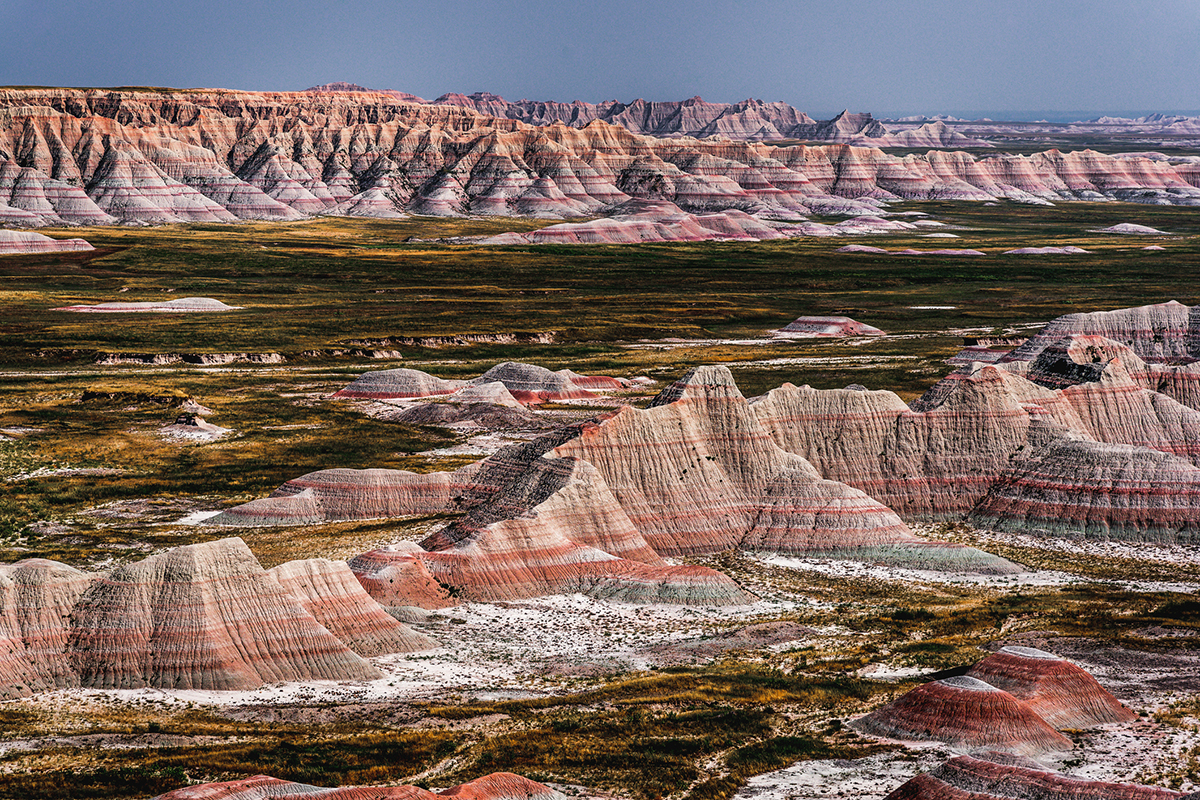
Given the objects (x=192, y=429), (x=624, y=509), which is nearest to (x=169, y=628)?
(x=624, y=509)

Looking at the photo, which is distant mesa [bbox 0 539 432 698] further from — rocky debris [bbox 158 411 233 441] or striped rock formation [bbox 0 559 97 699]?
rocky debris [bbox 158 411 233 441]

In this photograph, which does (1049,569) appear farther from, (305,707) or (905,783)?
(305,707)

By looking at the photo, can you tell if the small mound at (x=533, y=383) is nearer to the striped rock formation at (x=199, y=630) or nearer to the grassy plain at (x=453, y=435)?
the grassy plain at (x=453, y=435)

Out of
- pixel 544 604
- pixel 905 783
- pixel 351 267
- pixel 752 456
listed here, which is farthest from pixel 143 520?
pixel 351 267

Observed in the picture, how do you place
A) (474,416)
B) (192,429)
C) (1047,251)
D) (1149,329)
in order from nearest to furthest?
(192,429) → (474,416) → (1149,329) → (1047,251)

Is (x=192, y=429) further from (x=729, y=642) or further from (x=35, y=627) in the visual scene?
(x=729, y=642)

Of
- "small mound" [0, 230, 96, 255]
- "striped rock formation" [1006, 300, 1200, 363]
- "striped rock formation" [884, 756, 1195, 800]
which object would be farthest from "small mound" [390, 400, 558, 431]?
"small mound" [0, 230, 96, 255]

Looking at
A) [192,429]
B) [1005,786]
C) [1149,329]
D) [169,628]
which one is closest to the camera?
[1005,786]

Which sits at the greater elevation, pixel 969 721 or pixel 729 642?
pixel 729 642
